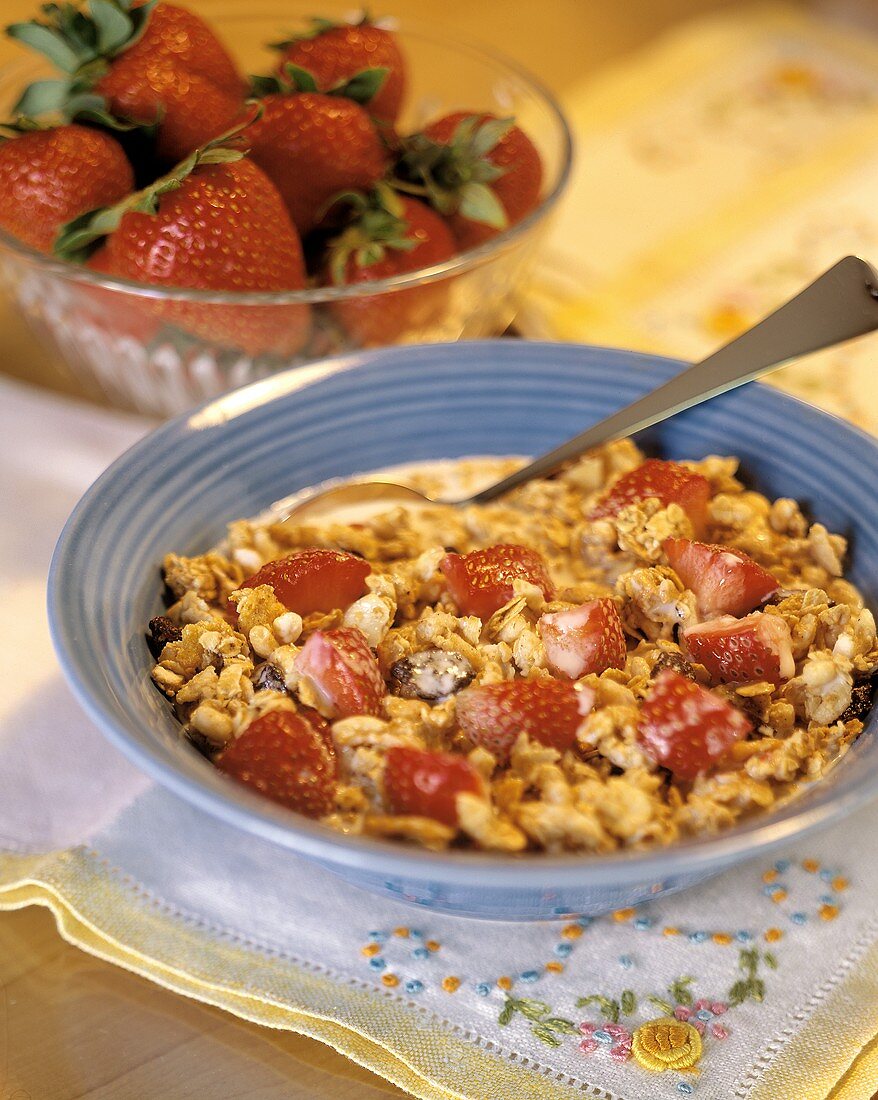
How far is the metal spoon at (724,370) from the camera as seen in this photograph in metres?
0.77

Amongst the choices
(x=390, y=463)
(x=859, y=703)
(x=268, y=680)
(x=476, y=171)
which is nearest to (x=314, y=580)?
(x=268, y=680)

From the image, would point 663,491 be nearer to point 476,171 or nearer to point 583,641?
point 583,641

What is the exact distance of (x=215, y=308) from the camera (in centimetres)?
85

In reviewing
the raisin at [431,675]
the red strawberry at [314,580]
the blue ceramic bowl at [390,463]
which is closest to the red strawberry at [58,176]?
the blue ceramic bowl at [390,463]

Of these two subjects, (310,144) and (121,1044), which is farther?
(310,144)

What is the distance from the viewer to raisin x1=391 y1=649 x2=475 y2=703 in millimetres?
634

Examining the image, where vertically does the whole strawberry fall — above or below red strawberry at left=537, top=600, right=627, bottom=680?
above

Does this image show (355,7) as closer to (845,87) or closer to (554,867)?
(845,87)

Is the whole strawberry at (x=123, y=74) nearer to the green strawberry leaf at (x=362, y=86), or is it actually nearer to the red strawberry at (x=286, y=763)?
the green strawberry leaf at (x=362, y=86)

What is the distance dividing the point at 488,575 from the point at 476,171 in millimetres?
409

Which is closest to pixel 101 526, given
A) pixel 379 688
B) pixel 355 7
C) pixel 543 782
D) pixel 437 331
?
pixel 379 688

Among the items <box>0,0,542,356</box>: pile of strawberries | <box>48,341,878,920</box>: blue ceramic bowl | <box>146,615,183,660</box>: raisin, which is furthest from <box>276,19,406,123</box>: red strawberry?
<box>146,615,183,660</box>: raisin

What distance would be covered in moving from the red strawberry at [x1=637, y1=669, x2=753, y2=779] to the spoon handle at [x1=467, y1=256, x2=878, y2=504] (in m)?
0.28

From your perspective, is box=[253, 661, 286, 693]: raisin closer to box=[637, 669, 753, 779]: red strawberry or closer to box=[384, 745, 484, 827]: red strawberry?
box=[384, 745, 484, 827]: red strawberry
